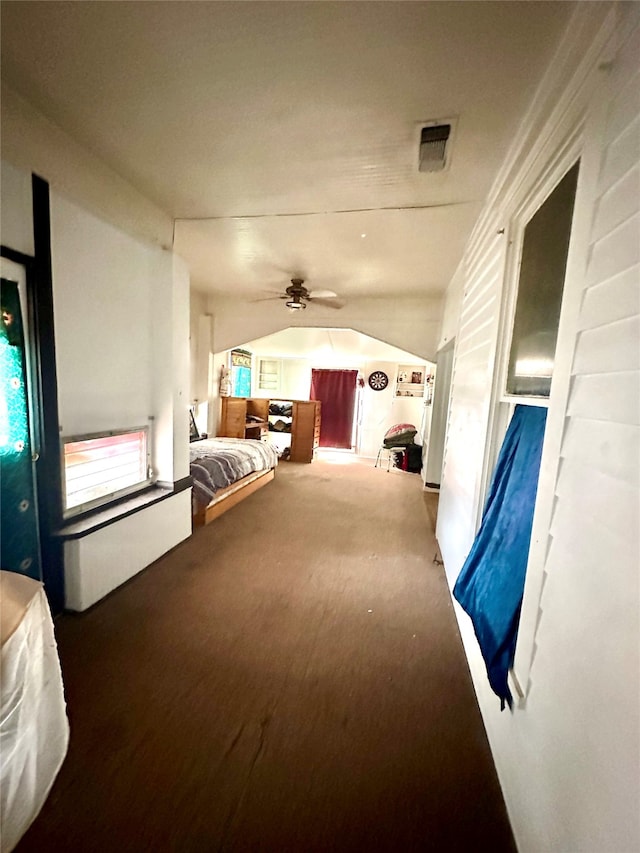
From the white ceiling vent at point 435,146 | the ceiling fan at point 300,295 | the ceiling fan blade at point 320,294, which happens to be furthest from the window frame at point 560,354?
the ceiling fan at point 300,295

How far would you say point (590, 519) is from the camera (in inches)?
30.6

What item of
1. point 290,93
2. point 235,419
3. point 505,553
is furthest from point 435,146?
point 235,419

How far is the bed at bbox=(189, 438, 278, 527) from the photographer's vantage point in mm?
3139

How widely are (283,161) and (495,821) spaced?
3.01 metres

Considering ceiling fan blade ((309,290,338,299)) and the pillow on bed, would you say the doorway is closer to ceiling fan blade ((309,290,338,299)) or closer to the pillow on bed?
the pillow on bed

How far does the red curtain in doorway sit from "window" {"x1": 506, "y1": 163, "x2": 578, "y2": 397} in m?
5.55

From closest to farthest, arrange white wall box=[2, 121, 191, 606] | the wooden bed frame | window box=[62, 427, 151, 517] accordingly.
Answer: white wall box=[2, 121, 191, 606] → window box=[62, 427, 151, 517] → the wooden bed frame

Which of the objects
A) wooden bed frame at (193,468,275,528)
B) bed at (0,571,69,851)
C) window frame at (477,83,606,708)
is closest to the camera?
bed at (0,571,69,851)

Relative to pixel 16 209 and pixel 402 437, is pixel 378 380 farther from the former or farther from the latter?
pixel 16 209

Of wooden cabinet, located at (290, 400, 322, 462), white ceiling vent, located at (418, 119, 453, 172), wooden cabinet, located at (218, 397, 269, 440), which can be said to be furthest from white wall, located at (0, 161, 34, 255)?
wooden cabinet, located at (290, 400, 322, 462)

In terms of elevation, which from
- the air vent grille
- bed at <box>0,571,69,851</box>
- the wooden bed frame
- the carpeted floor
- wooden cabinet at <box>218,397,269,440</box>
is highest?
the air vent grille

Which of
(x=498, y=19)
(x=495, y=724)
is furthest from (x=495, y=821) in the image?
(x=498, y=19)

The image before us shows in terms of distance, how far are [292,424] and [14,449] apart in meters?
4.65

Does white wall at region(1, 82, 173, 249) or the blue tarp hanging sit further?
white wall at region(1, 82, 173, 249)
